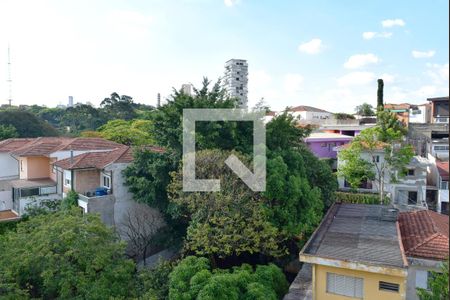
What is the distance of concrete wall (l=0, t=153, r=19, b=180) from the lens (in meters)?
22.2

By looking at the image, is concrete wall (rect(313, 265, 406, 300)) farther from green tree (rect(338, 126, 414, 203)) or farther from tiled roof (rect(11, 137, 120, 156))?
tiled roof (rect(11, 137, 120, 156))

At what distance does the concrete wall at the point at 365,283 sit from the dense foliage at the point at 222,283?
3.75ft

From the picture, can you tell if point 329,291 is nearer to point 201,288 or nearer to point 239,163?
point 201,288

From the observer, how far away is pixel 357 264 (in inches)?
335

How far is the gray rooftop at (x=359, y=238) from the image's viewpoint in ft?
29.2

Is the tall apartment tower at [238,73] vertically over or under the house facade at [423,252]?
over

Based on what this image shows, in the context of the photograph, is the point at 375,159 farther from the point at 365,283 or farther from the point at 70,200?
the point at 70,200

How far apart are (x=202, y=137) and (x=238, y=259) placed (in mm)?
4535

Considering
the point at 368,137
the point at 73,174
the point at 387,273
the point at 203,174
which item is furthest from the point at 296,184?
the point at 73,174

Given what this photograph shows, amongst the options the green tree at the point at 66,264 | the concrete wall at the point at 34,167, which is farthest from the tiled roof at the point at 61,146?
the green tree at the point at 66,264

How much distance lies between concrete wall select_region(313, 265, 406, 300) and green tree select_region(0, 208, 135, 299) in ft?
16.6

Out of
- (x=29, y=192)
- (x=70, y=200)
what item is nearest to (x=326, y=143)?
(x=70, y=200)

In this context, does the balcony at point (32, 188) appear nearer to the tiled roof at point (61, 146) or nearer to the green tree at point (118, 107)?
the tiled roof at point (61, 146)

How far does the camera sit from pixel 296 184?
11.4m
